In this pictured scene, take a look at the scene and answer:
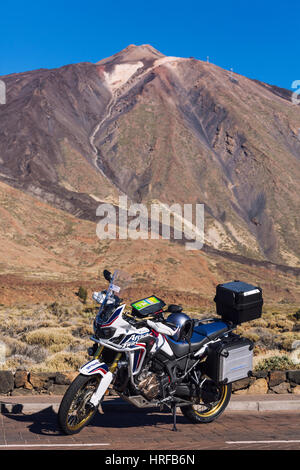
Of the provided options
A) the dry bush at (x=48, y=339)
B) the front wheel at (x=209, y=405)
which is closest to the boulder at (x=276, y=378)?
the front wheel at (x=209, y=405)

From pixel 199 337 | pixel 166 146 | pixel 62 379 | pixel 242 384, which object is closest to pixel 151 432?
pixel 199 337

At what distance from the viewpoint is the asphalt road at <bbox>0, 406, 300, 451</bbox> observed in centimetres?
602

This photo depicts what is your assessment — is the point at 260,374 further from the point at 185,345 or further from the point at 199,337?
the point at 185,345

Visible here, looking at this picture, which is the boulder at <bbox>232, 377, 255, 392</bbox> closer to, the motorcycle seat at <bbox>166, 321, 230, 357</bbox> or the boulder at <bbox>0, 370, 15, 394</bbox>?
the motorcycle seat at <bbox>166, 321, 230, 357</bbox>

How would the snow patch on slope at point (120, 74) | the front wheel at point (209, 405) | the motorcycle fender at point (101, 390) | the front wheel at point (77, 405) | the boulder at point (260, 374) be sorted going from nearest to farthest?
1. the front wheel at point (77, 405)
2. the motorcycle fender at point (101, 390)
3. the front wheel at point (209, 405)
4. the boulder at point (260, 374)
5. the snow patch on slope at point (120, 74)

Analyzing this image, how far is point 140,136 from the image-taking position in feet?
343

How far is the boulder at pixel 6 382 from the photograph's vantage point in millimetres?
8008

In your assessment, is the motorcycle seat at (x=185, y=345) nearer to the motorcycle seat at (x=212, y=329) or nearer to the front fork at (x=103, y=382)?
the motorcycle seat at (x=212, y=329)

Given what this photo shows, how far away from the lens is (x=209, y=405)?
7184mm

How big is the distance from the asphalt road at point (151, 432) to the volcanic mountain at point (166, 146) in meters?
57.9

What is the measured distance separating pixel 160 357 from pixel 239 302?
147 centimetres

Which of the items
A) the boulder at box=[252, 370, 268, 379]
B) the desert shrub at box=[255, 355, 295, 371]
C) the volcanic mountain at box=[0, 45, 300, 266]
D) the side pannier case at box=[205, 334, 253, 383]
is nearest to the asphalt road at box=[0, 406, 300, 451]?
the side pannier case at box=[205, 334, 253, 383]
